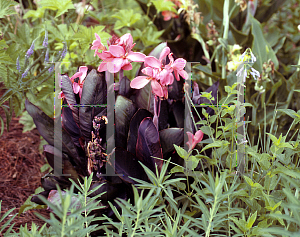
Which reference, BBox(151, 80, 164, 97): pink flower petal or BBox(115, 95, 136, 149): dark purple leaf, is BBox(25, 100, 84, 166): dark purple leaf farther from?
BBox(151, 80, 164, 97): pink flower petal

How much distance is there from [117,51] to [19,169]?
0.94m

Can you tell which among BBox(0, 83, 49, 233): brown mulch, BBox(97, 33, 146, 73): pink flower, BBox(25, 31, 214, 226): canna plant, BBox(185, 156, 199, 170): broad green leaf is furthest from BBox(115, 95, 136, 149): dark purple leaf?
BBox(0, 83, 49, 233): brown mulch

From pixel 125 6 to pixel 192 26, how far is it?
2.46ft

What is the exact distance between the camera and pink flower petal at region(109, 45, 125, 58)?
77 centimetres

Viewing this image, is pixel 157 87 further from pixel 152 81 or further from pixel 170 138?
pixel 170 138

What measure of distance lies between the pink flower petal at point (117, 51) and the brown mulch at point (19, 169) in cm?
71

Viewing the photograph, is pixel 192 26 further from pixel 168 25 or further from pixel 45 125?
pixel 45 125

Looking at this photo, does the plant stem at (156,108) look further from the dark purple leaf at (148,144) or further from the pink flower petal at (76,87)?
the pink flower petal at (76,87)

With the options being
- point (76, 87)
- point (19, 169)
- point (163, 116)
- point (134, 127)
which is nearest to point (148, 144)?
point (134, 127)

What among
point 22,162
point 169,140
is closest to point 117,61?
point 169,140

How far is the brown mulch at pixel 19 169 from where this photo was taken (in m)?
1.15

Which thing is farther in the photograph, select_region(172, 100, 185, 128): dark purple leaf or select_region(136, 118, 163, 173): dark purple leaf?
select_region(172, 100, 185, 128): dark purple leaf

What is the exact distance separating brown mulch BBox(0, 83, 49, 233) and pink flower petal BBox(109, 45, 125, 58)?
2.33ft

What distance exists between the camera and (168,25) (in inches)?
82.9
